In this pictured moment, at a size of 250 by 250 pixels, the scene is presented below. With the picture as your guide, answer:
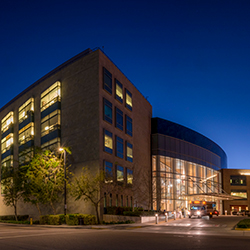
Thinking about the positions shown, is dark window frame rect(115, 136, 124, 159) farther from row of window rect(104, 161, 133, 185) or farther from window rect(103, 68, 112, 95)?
window rect(103, 68, 112, 95)

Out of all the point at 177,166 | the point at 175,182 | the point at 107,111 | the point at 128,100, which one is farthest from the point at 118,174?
the point at 177,166

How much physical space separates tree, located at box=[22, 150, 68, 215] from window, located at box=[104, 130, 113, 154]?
601cm

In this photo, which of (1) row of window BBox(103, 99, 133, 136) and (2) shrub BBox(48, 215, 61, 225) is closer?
(2) shrub BBox(48, 215, 61, 225)

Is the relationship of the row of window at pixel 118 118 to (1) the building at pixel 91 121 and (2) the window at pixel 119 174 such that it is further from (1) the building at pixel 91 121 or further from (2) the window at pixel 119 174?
(2) the window at pixel 119 174

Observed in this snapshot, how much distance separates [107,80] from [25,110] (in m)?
20.1

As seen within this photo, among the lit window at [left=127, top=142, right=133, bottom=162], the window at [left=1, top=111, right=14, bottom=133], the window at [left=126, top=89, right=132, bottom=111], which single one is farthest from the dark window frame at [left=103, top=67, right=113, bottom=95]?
the window at [left=1, top=111, right=14, bottom=133]

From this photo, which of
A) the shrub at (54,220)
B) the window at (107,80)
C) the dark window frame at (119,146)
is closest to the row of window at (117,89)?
the window at (107,80)

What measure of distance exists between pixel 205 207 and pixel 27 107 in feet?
110

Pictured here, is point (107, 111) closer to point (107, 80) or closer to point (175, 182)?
point (107, 80)

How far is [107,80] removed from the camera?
1788 inches

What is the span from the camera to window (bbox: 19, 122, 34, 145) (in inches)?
2142

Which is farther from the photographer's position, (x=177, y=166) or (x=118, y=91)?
(x=177, y=166)

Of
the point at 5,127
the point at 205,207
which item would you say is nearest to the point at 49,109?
the point at 5,127

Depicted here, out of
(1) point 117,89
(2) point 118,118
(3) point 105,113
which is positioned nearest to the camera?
(3) point 105,113
